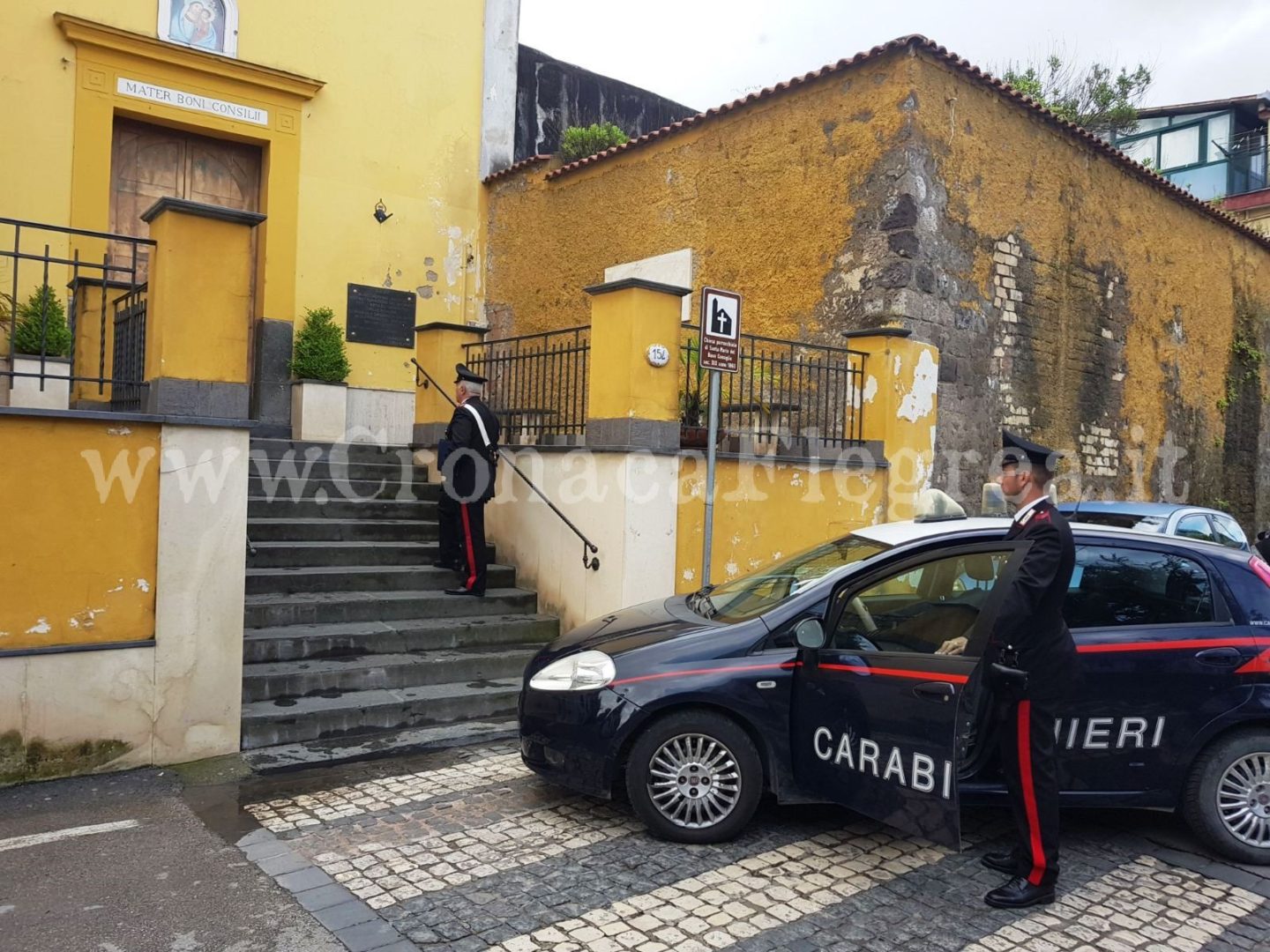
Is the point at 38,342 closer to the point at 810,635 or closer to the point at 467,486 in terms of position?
the point at 467,486

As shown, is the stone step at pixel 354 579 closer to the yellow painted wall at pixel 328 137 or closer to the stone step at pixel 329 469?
the stone step at pixel 329 469

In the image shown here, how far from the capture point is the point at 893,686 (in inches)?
167

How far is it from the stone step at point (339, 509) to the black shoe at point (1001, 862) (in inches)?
242

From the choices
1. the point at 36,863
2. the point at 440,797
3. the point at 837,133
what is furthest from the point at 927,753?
the point at 837,133

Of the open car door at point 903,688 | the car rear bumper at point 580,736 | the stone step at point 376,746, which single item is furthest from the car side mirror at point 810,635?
the stone step at point 376,746

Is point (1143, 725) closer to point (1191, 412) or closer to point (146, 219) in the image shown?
point (146, 219)

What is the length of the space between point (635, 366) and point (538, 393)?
4.16 metres

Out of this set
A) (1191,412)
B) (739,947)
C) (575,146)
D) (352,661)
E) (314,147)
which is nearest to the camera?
(739,947)

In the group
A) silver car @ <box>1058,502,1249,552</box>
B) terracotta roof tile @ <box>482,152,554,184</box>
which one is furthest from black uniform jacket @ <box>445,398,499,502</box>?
terracotta roof tile @ <box>482,152,554,184</box>

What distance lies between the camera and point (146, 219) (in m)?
6.15

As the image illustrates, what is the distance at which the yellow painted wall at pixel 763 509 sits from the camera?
837 cm

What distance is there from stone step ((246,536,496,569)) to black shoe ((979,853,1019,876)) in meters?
5.33

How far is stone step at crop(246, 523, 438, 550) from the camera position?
831 cm

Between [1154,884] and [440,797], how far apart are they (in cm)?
348
